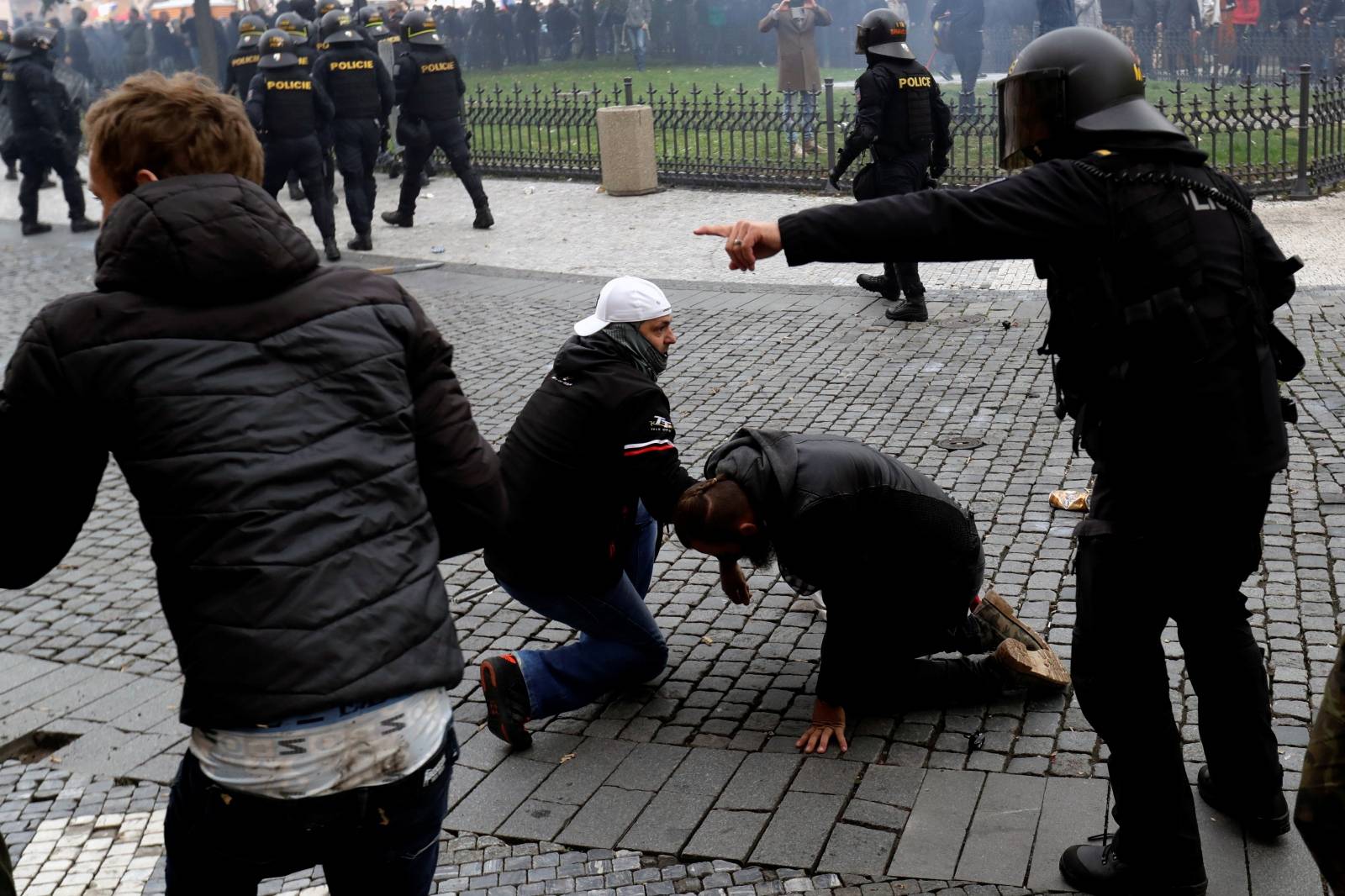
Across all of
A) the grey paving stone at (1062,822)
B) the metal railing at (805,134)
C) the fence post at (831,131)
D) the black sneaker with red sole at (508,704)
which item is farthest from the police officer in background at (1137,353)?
the fence post at (831,131)

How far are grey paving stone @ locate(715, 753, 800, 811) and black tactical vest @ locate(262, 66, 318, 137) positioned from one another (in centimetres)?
990

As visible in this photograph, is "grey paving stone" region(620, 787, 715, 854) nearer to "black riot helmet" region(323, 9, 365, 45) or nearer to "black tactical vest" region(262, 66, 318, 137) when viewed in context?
"black tactical vest" region(262, 66, 318, 137)

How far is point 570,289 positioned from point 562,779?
755cm

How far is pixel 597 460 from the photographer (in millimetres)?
4535

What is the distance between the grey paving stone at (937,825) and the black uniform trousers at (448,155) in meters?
11.0

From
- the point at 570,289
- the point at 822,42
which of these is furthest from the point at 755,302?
the point at 822,42

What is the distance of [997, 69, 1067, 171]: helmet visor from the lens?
3268 mm

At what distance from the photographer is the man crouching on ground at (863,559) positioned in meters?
4.25

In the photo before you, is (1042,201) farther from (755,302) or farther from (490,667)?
(755,302)

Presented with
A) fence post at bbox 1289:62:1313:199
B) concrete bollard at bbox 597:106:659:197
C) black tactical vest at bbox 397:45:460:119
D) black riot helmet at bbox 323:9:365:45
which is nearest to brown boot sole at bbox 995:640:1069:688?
fence post at bbox 1289:62:1313:199

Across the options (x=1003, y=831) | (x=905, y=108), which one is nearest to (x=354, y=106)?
(x=905, y=108)

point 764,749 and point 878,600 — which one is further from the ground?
point 878,600

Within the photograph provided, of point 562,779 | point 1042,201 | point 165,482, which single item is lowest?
point 562,779

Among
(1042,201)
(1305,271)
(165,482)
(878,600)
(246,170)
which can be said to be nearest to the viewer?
(165,482)
